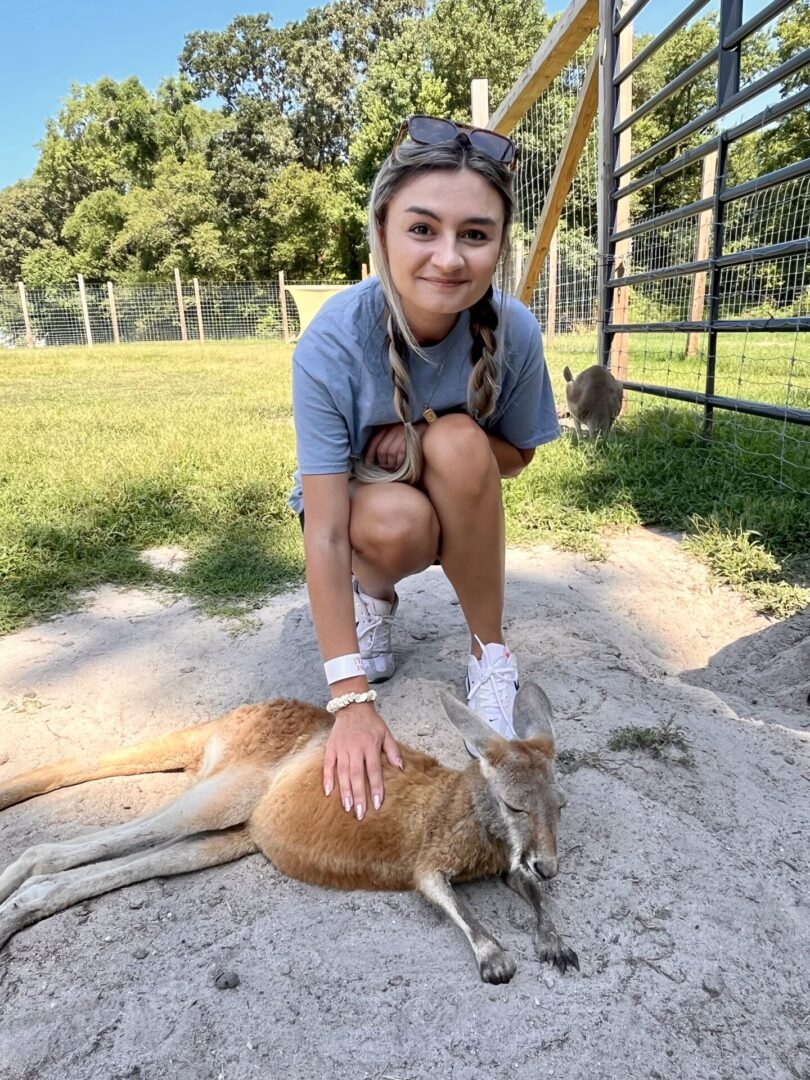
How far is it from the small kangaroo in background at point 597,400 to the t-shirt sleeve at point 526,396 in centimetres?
299

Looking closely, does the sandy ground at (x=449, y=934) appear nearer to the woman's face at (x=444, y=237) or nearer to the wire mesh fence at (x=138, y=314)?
the woman's face at (x=444, y=237)

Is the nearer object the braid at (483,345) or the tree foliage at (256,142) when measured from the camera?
the braid at (483,345)

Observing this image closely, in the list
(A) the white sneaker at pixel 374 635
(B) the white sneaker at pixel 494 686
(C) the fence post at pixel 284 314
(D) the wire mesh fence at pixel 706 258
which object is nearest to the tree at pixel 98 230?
(C) the fence post at pixel 284 314

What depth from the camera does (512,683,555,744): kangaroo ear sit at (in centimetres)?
177

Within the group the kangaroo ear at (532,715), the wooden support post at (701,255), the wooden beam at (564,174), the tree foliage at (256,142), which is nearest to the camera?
the kangaroo ear at (532,715)

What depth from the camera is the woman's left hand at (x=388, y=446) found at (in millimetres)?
2229

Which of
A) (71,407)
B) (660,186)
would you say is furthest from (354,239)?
(71,407)

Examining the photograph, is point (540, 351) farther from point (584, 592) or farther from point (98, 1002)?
point (98, 1002)

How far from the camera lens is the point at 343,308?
6.92 ft

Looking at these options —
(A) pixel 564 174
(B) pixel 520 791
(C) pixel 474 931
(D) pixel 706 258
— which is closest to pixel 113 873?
(C) pixel 474 931

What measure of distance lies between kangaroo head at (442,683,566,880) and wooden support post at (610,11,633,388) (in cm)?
492

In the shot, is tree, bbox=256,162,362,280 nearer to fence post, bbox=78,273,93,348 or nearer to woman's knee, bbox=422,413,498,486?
fence post, bbox=78,273,93,348

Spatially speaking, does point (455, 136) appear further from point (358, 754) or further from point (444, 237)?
point (358, 754)

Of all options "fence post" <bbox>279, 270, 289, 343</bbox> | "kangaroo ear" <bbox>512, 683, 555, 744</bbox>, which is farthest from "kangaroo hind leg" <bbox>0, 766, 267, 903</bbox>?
"fence post" <bbox>279, 270, 289, 343</bbox>
